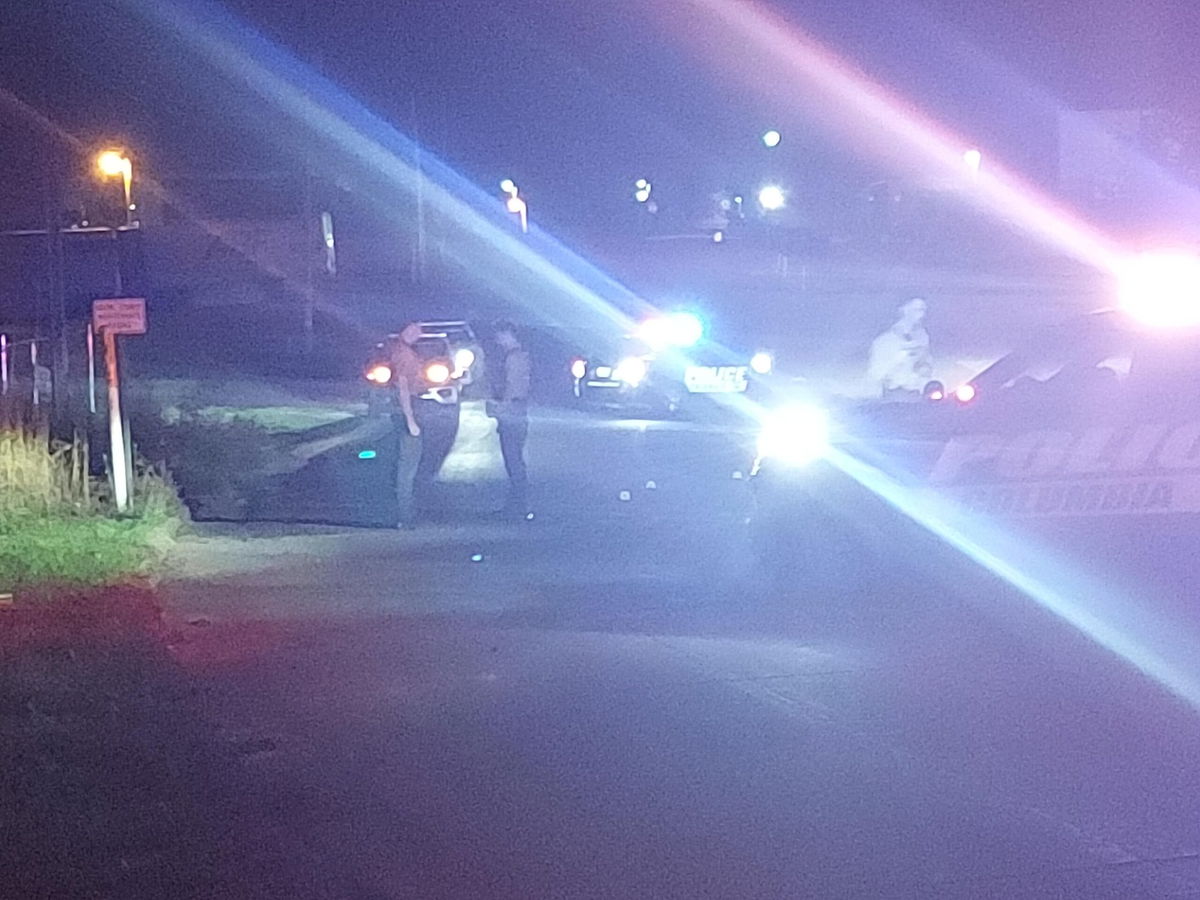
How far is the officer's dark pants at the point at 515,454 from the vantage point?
51.4ft

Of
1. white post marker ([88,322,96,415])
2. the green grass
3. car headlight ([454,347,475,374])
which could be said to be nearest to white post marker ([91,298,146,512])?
the green grass

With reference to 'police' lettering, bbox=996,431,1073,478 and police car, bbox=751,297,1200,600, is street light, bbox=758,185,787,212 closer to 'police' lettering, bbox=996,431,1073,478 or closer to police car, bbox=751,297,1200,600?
police car, bbox=751,297,1200,600

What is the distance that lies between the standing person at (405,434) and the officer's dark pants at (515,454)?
0.67 metres

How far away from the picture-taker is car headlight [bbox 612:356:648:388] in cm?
2527

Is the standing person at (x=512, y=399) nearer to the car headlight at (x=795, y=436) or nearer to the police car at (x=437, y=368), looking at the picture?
the police car at (x=437, y=368)

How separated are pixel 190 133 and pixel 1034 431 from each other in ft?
126

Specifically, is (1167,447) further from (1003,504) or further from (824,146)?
(824,146)

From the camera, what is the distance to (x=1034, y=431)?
9117 millimetres

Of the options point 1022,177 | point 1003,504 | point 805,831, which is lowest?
point 805,831

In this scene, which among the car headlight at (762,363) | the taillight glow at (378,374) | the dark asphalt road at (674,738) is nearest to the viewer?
the dark asphalt road at (674,738)

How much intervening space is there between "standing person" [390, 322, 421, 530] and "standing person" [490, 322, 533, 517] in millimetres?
660

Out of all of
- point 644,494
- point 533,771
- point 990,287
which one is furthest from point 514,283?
point 533,771

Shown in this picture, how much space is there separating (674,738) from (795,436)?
3.04 m

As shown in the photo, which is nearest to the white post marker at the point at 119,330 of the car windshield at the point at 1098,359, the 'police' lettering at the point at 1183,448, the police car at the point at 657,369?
the police car at the point at 657,369
